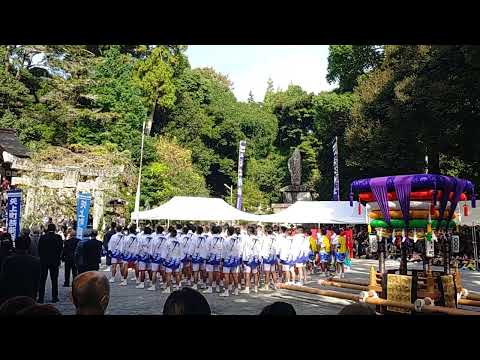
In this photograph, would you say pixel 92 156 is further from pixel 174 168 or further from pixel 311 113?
pixel 311 113

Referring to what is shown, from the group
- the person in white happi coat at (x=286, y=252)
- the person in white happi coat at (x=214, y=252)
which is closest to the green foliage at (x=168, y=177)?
the person in white happi coat at (x=286, y=252)

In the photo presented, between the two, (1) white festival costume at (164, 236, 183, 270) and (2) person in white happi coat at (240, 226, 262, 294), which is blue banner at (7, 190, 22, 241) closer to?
(1) white festival costume at (164, 236, 183, 270)

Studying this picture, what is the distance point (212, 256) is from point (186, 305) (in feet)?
28.3

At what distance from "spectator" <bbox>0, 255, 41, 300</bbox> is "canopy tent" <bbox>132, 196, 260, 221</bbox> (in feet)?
39.8

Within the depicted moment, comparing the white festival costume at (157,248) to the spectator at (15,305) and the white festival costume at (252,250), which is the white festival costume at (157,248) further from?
the spectator at (15,305)

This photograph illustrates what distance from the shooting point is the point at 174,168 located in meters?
31.0

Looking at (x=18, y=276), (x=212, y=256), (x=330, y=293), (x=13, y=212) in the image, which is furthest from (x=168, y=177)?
(x=18, y=276)

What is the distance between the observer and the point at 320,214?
19016 mm

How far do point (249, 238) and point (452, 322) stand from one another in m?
9.35

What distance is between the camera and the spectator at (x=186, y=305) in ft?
8.00

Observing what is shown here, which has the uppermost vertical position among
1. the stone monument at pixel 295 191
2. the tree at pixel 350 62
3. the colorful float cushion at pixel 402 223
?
the tree at pixel 350 62

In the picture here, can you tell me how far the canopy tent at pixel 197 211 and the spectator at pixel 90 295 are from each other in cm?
1490
